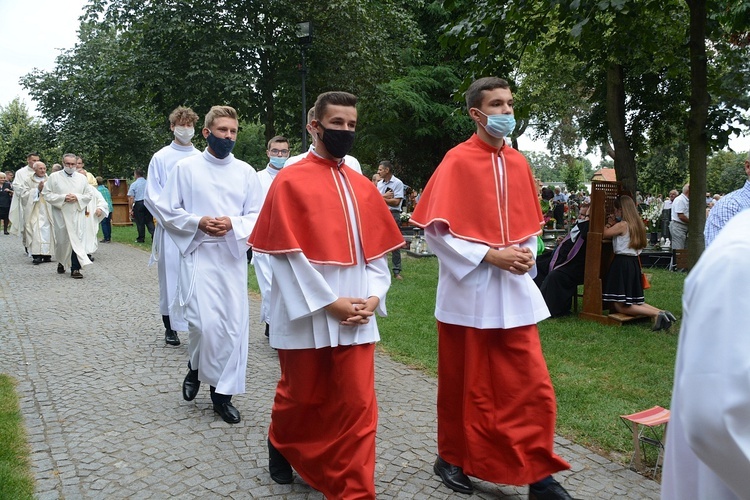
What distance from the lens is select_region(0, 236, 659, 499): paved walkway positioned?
4195 mm

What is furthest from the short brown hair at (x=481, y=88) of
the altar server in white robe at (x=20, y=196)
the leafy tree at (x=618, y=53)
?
the altar server in white robe at (x=20, y=196)

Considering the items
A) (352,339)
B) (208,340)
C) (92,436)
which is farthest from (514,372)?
(92,436)

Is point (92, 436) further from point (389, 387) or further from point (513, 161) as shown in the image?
point (513, 161)

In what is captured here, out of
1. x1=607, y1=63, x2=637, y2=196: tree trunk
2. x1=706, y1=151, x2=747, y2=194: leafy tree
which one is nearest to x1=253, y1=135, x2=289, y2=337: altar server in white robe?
x1=607, y1=63, x2=637, y2=196: tree trunk

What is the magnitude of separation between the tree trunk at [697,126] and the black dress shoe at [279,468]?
7.07m

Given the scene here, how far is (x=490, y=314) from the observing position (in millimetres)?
3973

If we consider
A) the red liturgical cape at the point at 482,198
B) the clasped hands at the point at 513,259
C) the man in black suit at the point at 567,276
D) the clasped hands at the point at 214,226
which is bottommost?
the man in black suit at the point at 567,276

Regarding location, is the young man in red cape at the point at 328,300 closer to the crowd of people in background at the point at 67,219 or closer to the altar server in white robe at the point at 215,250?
the altar server in white robe at the point at 215,250

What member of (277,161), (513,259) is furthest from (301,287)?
(277,161)

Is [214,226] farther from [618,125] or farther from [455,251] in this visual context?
[618,125]

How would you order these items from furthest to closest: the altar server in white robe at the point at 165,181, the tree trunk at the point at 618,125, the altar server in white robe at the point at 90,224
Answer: the tree trunk at the point at 618,125 < the altar server in white robe at the point at 90,224 < the altar server in white robe at the point at 165,181

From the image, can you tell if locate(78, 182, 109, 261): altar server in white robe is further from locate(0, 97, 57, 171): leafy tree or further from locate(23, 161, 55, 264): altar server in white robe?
locate(0, 97, 57, 171): leafy tree

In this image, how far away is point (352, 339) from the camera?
3.70 m

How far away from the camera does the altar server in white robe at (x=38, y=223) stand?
16.0 meters
